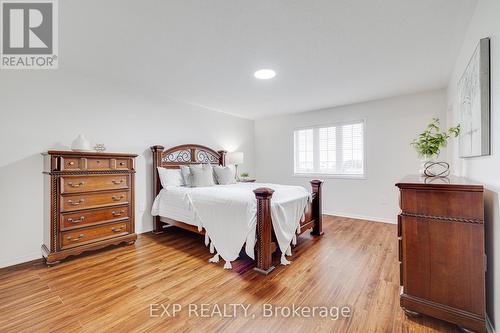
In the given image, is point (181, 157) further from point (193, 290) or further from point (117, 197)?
point (193, 290)

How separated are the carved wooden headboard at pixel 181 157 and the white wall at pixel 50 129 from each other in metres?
0.16

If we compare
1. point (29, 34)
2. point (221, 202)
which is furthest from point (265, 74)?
point (29, 34)

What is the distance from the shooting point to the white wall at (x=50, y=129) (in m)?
2.55

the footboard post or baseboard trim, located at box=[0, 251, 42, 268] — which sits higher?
the footboard post

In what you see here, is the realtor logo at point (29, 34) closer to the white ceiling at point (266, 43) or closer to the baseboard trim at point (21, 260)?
the white ceiling at point (266, 43)

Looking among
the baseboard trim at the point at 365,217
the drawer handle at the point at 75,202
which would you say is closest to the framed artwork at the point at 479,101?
the baseboard trim at the point at 365,217

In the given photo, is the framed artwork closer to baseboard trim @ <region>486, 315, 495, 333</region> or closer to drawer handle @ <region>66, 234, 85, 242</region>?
baseboard trim @ <region>486, 315, 495, 333</region>

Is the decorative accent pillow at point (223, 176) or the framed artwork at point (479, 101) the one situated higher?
the framed artwork at point (479, 101)

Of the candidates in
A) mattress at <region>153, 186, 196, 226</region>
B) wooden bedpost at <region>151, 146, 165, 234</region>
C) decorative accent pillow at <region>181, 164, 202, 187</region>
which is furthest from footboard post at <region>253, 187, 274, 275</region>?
wooden bedpost at <region>151, 146, 165, 234</region>

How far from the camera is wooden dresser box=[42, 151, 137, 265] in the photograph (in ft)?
8.27

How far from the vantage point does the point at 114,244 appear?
9.94ft

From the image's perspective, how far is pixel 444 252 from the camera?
1.54 meters

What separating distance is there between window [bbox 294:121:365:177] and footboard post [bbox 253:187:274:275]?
303 centimetres

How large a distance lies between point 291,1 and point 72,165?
2.92 m
